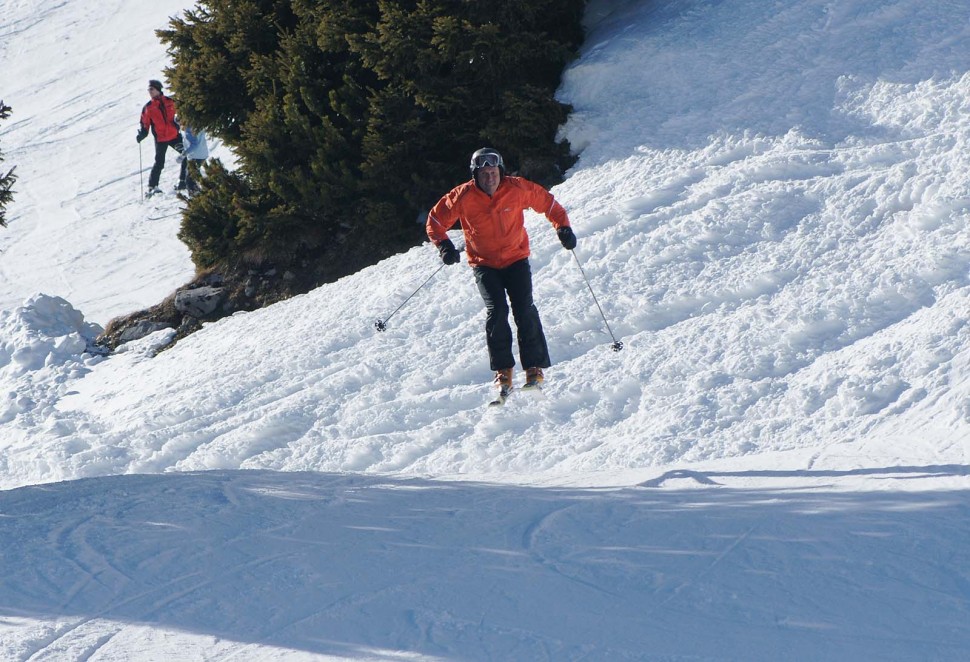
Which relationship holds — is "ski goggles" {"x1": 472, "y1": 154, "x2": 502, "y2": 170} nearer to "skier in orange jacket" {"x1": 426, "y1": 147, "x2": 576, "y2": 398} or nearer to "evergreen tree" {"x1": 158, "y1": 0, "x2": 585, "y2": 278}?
"skier in orange jacket" {"x1": 426, "y1": 147, "x2": 576, "y2": 398}

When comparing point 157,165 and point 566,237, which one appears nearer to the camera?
point 566,237

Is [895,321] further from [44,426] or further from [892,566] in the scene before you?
[44,426]

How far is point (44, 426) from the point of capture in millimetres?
12008

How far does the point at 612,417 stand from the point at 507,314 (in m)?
1.37

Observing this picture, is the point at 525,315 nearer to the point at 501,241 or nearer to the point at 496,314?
the point at 496,314

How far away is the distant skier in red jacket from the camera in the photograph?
734 inches

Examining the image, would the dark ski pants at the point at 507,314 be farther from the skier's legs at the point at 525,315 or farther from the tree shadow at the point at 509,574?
the tree shadow at the point at 509,574

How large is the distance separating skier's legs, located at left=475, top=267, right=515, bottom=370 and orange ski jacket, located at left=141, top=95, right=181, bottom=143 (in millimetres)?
11931

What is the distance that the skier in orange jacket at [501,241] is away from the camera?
8.45 m

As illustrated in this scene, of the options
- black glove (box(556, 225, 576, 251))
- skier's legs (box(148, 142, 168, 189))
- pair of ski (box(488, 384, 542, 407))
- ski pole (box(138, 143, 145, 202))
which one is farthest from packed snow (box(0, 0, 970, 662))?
ski pole (box(138, 143, 145, 202))

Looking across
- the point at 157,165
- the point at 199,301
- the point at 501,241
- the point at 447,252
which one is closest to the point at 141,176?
the point at 157,165

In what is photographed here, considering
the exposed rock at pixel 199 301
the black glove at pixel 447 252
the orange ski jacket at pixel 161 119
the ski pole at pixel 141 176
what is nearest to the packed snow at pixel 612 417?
the exposed rock at pixel 199 301

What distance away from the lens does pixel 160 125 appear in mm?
18922

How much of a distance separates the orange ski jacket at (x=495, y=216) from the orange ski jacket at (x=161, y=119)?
38.6ft
